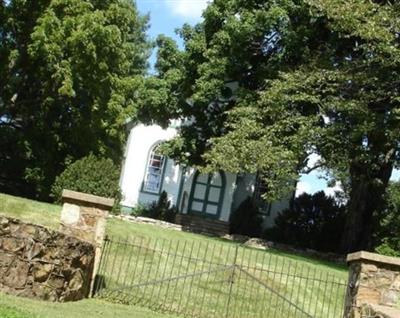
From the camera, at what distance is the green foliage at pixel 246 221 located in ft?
93.8

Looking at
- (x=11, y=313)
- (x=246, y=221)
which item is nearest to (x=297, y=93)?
(x=246, y=221)

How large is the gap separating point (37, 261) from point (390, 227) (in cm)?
1887

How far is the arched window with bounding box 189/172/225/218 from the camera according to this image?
30.2m

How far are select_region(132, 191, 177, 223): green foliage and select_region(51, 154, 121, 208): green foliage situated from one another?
805 centimetres

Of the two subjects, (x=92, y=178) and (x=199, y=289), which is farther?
(x=92, y=178)

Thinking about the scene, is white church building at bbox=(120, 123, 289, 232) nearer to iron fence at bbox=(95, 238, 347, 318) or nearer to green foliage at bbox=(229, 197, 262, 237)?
green foliage at bbox=(229, 197, 262, 237)

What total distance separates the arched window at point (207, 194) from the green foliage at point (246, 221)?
121 centimetres

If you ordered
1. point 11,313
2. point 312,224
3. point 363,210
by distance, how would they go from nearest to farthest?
point 11,313
point 363,210
point 312,224

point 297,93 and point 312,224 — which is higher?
point 297,93

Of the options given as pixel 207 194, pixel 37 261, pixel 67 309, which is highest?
pixel 207 194

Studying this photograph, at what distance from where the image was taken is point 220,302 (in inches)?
459

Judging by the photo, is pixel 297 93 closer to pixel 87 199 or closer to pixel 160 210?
pixel 160 210

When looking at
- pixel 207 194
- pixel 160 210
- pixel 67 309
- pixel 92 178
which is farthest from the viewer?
pixel 207 194

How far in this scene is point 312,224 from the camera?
93.2 ft
